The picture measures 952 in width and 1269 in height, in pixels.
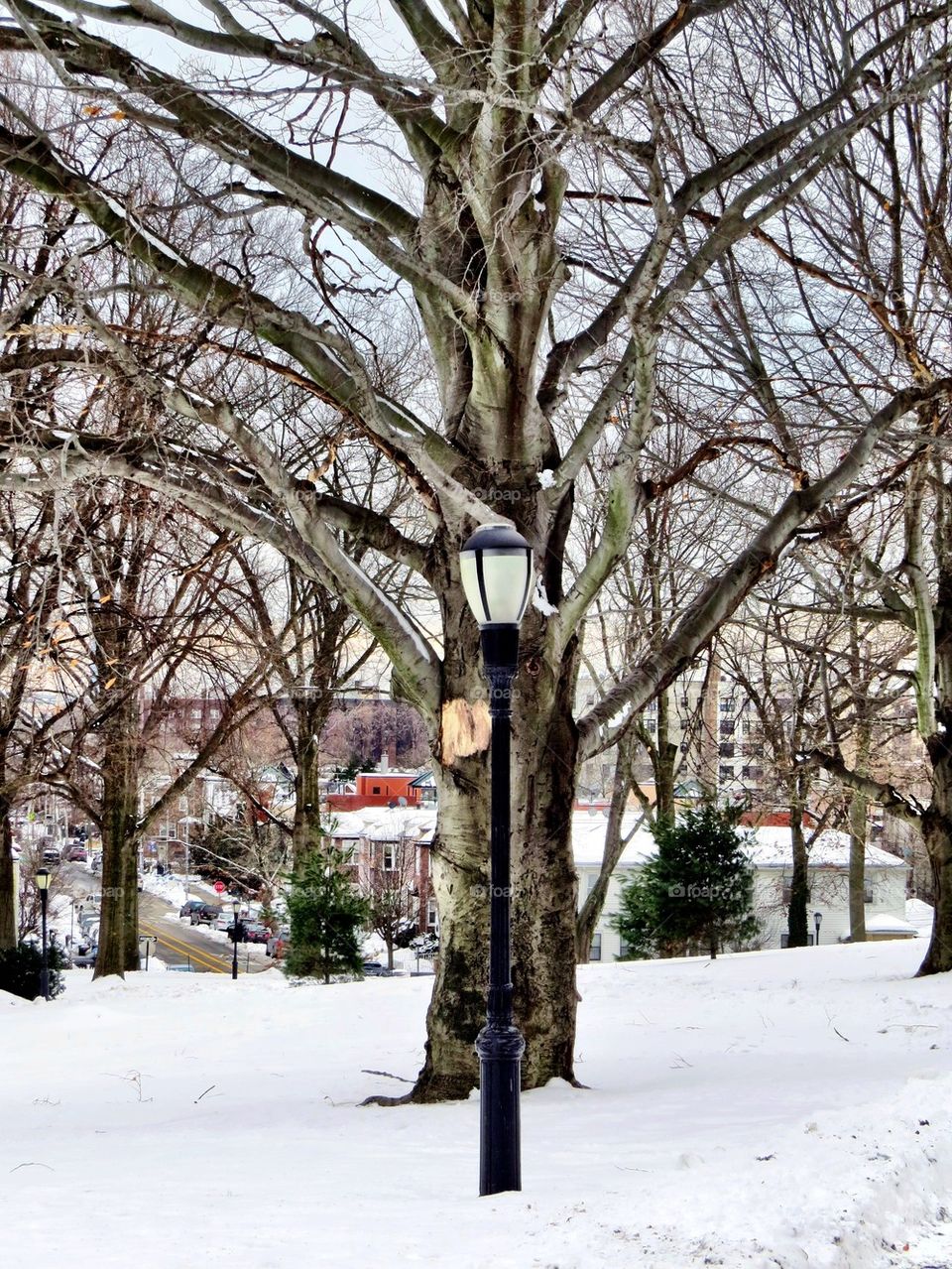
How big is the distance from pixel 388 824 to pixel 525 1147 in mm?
44683

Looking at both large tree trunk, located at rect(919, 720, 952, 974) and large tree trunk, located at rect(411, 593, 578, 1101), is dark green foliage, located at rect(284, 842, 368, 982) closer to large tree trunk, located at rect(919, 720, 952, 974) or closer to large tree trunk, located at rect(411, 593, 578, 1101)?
large tree trunk, located at rect(919, 720, 952, 974)

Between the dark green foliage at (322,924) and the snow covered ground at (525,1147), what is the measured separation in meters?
6.99

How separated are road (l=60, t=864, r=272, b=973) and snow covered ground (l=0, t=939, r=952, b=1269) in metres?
28.7

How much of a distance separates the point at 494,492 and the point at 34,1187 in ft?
14.5

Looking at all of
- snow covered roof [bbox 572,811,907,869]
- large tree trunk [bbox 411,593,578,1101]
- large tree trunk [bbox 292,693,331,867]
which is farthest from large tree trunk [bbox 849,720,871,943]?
large tree trunk [bbox 411,593,578,1101]

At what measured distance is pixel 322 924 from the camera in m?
18.9

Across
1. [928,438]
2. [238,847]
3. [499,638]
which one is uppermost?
[928,438]

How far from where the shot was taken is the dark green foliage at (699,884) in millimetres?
20016

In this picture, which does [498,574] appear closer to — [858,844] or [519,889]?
[519,889]

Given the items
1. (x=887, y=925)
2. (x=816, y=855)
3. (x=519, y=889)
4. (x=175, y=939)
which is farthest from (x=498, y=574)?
(x=175, y=939)

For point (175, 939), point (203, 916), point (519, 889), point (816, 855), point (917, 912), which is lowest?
point (175, 939)

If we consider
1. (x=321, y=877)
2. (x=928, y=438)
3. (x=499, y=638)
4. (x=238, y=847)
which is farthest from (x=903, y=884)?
(x=499, y=638)

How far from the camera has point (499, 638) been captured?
493cm

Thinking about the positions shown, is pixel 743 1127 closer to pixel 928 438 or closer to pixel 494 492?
pixel 494 492
